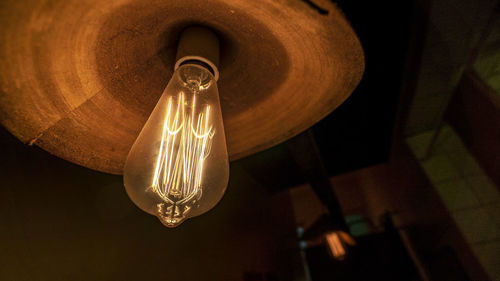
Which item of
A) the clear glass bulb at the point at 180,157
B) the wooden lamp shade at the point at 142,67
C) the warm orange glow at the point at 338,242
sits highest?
the warm orange glow at the point at 338,242

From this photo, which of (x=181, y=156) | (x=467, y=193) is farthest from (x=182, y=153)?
(x=467, y=193)

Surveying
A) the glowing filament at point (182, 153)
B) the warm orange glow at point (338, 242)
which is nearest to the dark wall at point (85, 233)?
the glowing filament at point (182, 153)

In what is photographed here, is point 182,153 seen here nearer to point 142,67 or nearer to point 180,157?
point 180,157

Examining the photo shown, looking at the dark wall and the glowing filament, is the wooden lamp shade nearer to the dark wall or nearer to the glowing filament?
the glowing filament

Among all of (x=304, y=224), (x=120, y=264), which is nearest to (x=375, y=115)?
(x=304, y=224)

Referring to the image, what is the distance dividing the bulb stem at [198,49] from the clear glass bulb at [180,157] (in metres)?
0.01

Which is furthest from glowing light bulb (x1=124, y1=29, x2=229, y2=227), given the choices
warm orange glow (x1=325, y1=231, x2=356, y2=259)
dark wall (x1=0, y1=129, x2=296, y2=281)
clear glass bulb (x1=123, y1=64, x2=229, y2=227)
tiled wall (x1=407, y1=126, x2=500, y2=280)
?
warm orange glow (x1=325, y1=231, x2=356, y2=259)

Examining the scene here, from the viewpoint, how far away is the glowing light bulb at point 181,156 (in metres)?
0.43

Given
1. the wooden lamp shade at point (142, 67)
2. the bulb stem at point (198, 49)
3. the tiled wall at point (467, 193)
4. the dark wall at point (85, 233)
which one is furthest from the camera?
the tiled wall at point (467, 193)

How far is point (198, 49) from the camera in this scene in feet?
1.62

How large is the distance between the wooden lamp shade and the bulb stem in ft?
0.07

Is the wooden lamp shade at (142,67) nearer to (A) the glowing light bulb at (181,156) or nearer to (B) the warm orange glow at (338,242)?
(A) the glowing light bulb at (181,156)

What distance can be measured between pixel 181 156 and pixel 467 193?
64.0 inches

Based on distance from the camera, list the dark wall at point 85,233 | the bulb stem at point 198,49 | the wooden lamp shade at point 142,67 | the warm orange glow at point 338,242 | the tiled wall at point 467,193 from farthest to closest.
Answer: the warm orange glow at point 338,242
the tiled wall at point 467,193
the dark wall at point 85,233
the bulb stem at point 198,49
the wooden lamp shade at point 142,67
